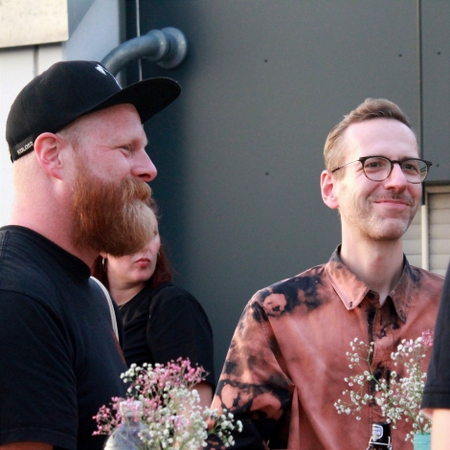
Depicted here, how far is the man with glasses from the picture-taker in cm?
274

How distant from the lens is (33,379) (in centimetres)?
209

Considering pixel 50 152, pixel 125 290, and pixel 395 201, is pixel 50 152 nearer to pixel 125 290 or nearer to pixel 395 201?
pixel 395 201

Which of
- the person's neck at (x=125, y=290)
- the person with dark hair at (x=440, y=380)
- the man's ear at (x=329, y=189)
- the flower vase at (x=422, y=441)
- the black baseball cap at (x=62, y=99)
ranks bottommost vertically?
the flower vase at (x=422, y=441)

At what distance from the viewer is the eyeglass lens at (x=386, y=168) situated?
3.04m

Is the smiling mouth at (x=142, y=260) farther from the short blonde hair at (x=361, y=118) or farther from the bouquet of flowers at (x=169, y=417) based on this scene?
the bouquet of flowers at (x=169, y=417)

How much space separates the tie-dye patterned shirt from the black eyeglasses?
30 centimetres

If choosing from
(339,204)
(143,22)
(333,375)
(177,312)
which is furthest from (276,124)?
(333,375)

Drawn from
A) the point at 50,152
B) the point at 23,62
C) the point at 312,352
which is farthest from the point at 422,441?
the point at 23,62

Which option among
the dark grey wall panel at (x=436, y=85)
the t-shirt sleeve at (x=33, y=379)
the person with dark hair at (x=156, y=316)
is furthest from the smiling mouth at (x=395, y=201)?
the dark grey wall panel at (x=436, y=85)

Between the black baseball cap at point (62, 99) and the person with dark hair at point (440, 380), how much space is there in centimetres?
140

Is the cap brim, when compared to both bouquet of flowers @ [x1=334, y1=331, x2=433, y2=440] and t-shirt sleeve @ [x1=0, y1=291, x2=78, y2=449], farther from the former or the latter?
bouquet of flowers @ [x1=334, y1=331, x2=433, y2=440]

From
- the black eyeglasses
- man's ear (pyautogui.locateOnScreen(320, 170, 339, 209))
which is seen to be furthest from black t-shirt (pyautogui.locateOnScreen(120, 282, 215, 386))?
the black eyeglasses

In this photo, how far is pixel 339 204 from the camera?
318 cm

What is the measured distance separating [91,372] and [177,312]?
2.29 m
